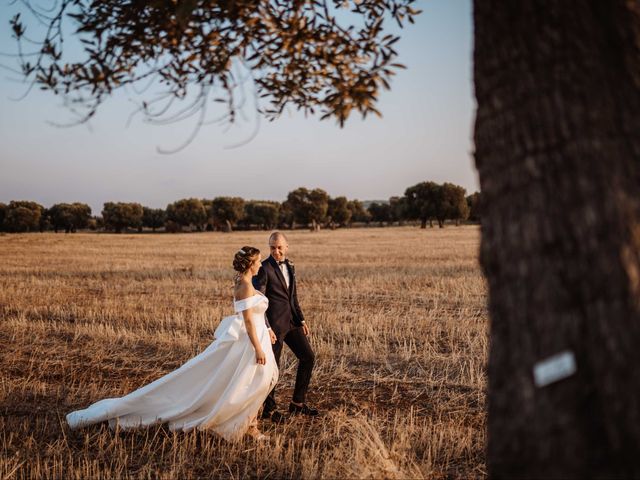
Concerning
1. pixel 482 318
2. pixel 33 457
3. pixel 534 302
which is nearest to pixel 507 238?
pixel 534 302

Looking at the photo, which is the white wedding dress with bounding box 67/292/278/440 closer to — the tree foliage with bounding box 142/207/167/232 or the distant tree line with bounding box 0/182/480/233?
the distant tree line with bounding box 0/182/480/233

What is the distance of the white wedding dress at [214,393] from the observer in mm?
5926

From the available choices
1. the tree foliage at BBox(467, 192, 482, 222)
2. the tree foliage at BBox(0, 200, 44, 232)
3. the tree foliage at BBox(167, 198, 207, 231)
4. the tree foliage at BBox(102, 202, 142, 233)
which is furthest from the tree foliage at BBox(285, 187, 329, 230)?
the tree foliage at BBox(0, 200, 44, 232)

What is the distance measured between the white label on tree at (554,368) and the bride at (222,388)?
4.15m

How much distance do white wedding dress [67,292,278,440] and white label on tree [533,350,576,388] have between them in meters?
4.24

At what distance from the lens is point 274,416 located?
21.7 ft

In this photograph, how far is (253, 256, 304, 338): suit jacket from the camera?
6.88 metres

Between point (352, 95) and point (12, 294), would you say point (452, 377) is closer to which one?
point (352, 95)

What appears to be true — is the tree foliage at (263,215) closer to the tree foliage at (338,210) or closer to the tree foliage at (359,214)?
the tree foliage at (338,210)

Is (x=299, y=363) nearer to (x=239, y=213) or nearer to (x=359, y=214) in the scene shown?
(x=239, y=213)

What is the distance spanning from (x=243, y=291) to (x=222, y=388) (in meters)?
1.21

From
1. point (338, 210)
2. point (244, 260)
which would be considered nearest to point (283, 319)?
point (244, 260)

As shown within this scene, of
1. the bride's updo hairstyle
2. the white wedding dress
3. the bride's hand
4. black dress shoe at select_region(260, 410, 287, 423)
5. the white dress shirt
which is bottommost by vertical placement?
black dress shoe at select_region(260, 410, 287, 423)

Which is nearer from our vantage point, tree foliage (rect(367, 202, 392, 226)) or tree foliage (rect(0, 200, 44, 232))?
tree foliage (rect(0, 200, 44, 232))
